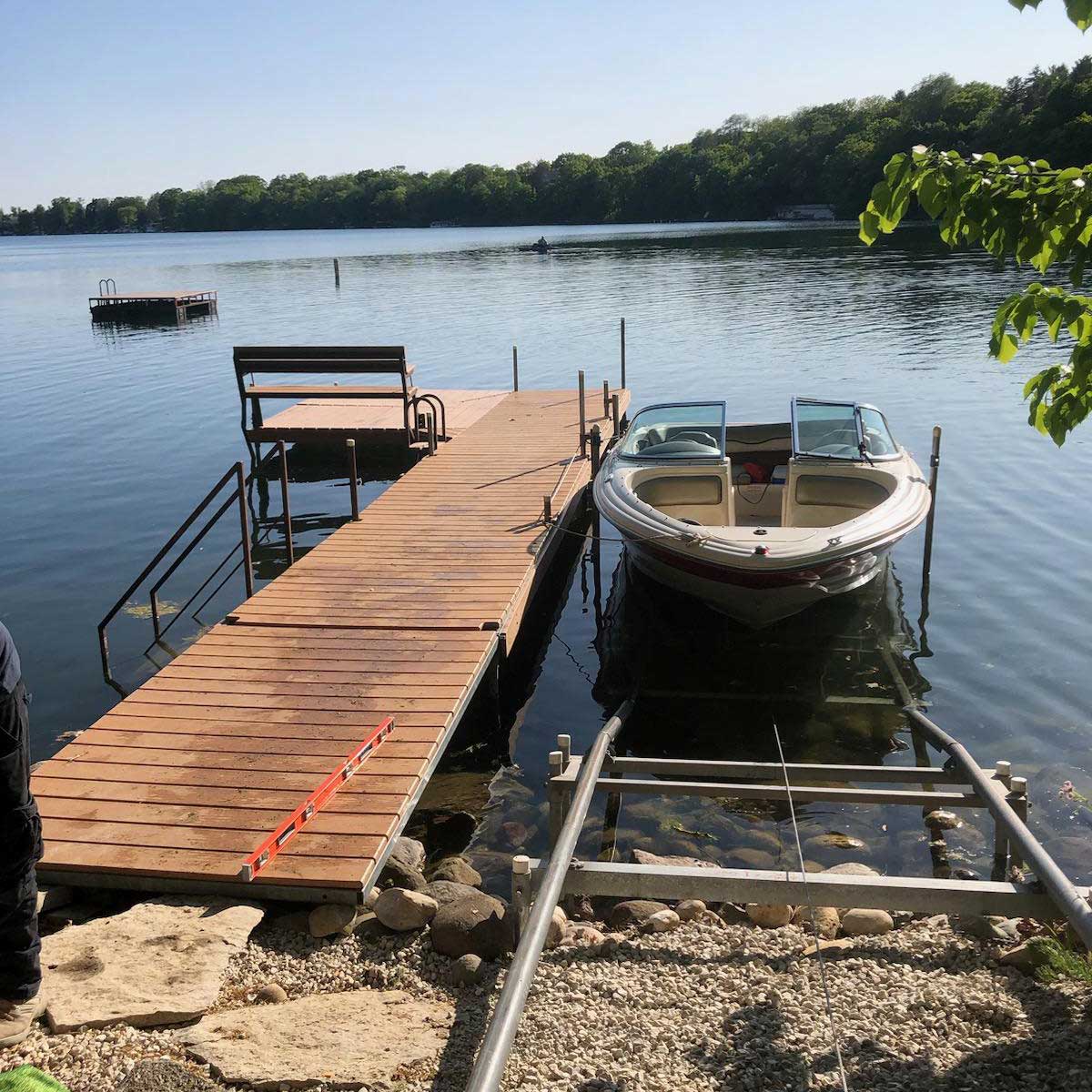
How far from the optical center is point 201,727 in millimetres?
6723

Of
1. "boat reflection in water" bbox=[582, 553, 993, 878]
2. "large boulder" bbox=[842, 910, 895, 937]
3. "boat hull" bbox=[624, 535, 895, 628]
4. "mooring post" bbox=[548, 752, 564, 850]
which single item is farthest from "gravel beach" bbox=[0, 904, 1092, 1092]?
"boat hull" bbox=[624, 535, 895, 628]

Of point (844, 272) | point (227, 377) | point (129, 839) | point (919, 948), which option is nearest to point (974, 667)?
point (919, 948)

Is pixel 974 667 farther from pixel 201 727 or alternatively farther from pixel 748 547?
pixel 201 727

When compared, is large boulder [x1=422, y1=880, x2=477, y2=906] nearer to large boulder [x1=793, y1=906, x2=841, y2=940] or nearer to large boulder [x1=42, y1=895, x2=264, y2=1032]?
large boulder [x1=42, y1=895, x2=264, y2=1032]

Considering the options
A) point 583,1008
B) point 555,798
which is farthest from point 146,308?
point 583,1008

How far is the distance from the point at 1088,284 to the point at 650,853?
1585 inches

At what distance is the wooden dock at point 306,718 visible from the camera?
5246mm

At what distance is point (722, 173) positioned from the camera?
13000cm

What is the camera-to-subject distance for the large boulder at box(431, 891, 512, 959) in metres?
4.76

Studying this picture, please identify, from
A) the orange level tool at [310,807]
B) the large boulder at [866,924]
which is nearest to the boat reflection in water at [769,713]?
the large boulder at [866,924]

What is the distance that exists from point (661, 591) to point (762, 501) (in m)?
2.46

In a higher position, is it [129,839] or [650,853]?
[129,839]

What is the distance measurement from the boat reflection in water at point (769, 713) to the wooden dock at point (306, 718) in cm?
142

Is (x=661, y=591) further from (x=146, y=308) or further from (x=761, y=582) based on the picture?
(x=146, y=308)
